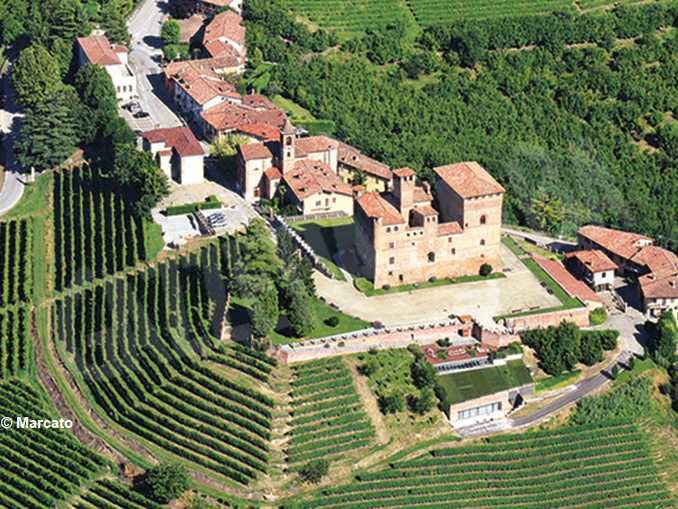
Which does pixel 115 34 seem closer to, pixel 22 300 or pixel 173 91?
pixel 173 91

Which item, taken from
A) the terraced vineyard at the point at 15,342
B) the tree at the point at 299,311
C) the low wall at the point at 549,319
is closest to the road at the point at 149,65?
the terraced vineyard at the point at 15,342

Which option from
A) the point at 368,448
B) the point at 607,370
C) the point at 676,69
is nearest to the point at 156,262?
the point at 368,448

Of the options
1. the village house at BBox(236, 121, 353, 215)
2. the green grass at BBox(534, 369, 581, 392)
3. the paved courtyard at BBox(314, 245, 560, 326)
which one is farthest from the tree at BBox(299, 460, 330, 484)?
the village house at BBox(236, 121, 353, 215)

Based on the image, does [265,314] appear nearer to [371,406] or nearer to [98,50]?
[371,406]

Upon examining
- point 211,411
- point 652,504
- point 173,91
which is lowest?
point 652,504

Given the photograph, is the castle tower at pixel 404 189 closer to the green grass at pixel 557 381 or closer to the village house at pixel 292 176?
the village house at pixel 292 176
